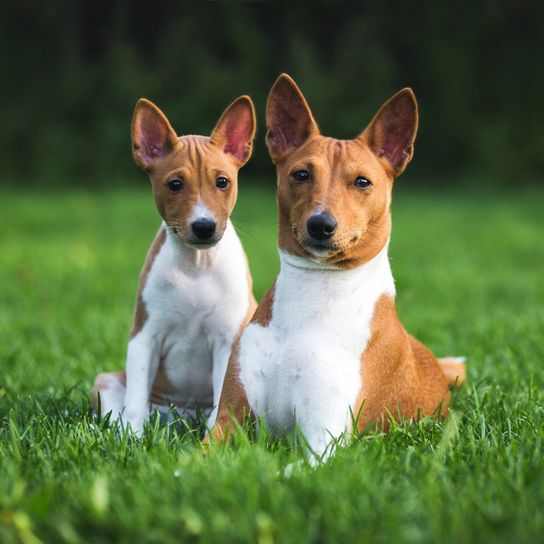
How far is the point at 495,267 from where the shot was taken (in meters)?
9.76

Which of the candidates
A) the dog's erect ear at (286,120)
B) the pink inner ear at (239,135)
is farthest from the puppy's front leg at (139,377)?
the dog's erect ear at (286,120)

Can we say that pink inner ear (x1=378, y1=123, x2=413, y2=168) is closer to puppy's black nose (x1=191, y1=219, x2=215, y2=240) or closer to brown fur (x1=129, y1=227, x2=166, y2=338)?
puppy's black nose (x1=191, y1=219, x2=215, y2=240)

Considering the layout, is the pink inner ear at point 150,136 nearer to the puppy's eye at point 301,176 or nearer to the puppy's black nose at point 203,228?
the puppy's black nose at point 203,228

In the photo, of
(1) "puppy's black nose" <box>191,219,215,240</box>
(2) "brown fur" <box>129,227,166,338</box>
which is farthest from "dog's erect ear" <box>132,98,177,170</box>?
(1) "puppy's black nose" <box>191,219,215,240</box>

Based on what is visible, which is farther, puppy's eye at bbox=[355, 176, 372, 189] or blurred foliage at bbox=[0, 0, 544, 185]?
blurred foliage at bbox=[0, 0, 544, 185]

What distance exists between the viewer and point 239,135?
4184 millimetres

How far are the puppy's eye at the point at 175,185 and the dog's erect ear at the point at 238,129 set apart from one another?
309mm

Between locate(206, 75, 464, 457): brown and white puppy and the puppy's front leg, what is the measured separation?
58 cm

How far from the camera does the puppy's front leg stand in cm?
392

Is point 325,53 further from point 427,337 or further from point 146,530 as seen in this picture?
point 146,530

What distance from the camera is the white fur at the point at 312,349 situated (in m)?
3.35

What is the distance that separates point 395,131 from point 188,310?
1.22 metres

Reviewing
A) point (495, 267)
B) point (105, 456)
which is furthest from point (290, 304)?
point (495, 267)

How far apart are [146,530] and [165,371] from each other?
1661 millimetres
